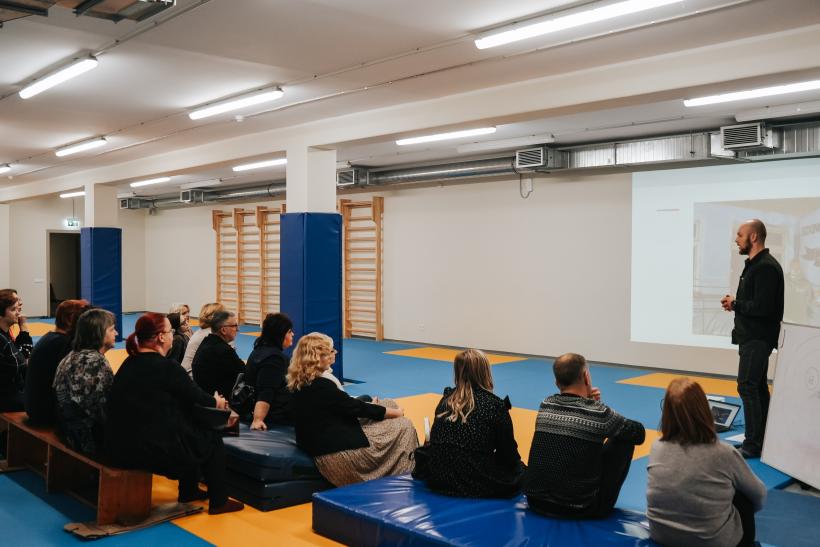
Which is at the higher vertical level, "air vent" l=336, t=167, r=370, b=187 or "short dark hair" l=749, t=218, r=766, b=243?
"air vent" l=336, t=167, r=370, b=187

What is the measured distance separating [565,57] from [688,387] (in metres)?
3.86

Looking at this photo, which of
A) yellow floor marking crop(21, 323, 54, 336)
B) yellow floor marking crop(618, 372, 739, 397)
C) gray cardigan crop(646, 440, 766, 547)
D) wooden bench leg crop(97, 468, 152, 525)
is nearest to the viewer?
gray cardigan crop(646, 440, 766, 547)

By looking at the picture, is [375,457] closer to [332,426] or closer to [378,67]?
[332,426]

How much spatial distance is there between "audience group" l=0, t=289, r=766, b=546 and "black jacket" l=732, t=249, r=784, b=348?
2.16 m

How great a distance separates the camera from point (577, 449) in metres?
3.16

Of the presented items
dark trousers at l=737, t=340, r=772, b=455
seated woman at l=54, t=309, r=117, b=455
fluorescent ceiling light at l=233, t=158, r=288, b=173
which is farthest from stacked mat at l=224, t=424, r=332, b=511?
fluorescent ceiling light at l=233, t=158, r=288, b=173

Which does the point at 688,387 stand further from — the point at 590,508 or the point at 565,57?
the point at 565,57

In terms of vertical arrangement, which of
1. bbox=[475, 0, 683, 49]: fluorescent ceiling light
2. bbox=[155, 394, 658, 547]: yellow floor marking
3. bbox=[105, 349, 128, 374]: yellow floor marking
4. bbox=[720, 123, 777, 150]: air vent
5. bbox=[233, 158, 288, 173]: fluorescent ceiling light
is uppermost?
bbox=[475, 0, 683, 49]: fluorescent ceiling light

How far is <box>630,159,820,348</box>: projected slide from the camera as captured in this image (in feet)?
27.3

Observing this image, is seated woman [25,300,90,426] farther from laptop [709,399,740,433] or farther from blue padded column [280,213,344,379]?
laptop [709,399,740,433]

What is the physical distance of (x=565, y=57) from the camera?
234 inches

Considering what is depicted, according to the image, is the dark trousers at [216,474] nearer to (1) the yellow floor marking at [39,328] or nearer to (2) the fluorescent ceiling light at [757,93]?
(2) the fluorescent ceiling light at [757,93]

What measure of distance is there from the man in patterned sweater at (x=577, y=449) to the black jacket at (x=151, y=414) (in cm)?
177

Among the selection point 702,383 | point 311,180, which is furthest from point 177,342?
point 702,383
